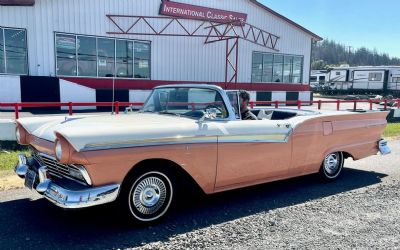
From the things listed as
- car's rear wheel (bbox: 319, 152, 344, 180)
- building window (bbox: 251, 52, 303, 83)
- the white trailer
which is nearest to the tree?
the white trailer

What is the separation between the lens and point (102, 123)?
12.8ft

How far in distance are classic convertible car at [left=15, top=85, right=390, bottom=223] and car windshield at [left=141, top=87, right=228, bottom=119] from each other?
0.04ft

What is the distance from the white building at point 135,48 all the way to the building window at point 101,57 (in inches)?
1.8

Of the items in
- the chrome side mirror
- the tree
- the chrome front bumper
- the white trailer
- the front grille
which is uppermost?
the tree

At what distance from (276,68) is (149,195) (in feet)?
70.3

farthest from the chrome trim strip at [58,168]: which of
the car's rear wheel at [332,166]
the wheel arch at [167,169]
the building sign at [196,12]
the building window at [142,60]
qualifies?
the building sign at [196,12]

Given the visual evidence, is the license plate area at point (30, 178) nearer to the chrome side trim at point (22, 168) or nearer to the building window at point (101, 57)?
the chrome side trim at point (22, 168)

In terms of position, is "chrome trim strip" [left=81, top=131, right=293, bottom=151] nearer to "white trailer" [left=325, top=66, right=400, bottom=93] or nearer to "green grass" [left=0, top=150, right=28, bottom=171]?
"green grass" [left=0, top=150, right=28, bottom=171]

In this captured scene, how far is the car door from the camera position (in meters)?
4.25

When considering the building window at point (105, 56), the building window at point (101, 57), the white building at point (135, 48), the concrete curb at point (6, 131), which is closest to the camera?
the concrete curb at point (6, 131)

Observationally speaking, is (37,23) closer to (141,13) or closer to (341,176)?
(141,13)

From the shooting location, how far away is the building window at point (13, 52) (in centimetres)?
1513

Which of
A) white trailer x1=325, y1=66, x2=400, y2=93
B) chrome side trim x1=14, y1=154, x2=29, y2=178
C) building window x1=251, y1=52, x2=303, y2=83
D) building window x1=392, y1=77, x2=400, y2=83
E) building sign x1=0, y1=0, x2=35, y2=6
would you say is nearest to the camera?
chrome side trim x1=14, y1=154, x2=29, y2=178

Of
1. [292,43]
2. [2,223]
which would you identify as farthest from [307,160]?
[292,43]
